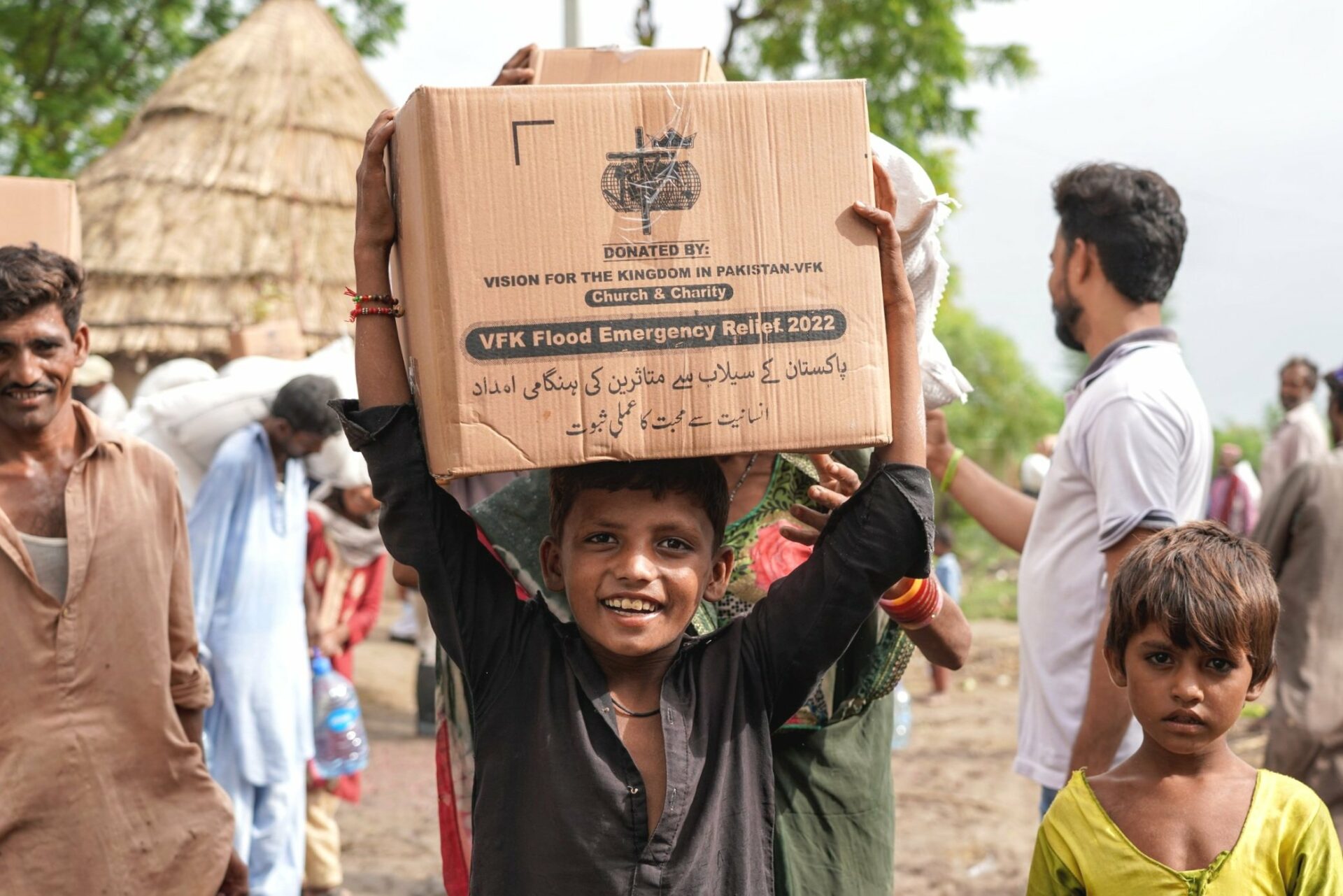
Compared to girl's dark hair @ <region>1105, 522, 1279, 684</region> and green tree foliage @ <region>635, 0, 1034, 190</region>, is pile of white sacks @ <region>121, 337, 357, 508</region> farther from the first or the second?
green tree foliage @ <region>635, 0, 1034, 190</region>

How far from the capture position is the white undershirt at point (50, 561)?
2.73m

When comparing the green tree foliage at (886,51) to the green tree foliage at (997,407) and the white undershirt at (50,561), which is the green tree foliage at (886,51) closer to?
the white undershirt at (50,561)

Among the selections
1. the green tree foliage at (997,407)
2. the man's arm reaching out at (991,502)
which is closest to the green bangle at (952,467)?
the man's arm reaching out at (991,502)

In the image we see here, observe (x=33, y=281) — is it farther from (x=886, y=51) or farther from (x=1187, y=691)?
(x=886, y=51)

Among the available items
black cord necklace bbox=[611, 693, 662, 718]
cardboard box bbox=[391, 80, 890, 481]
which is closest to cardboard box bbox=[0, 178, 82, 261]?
cardboard box bbox=[391, 80, 890, 481]

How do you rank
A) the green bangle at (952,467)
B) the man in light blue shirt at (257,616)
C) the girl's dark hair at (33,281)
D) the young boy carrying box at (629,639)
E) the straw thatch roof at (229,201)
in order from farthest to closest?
the straw thatch roof at (229,201) → the man in light blue shirt at (257,616) → the green bangle at (952,467) → the girl's dark hair at (33,281) → the young boy carrying box at (629,639)

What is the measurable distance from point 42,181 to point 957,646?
A: 6.98 ft

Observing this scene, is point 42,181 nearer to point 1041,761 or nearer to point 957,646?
point 957,646

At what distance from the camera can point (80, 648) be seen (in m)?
2.74

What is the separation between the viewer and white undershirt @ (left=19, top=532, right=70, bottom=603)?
273cm

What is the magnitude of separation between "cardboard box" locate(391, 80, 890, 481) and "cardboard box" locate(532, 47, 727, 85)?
1.72 ft

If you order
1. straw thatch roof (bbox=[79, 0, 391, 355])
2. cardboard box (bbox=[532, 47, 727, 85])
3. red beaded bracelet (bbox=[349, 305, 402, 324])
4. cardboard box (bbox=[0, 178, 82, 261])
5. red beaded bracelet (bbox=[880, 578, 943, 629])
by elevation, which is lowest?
red beaded bracelet (bbox=[880, 578, 943, 629])

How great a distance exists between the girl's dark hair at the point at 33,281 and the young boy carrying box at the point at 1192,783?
215cm

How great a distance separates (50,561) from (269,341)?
352cm
